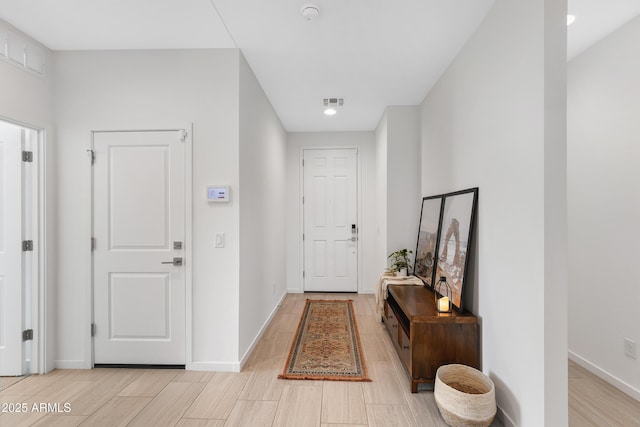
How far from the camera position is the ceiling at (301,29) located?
83.0 inches

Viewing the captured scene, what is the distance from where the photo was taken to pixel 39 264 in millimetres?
2590

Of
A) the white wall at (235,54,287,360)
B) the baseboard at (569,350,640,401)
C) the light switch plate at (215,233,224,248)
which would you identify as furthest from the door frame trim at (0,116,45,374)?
the baseboard at (569,350,640,401)

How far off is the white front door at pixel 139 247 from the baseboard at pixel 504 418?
2351 millimetres

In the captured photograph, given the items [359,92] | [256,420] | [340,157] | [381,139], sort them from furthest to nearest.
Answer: [340,157] < [381,139] < [359,92] < [256,420]

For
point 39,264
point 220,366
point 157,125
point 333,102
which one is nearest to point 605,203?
point 333,102

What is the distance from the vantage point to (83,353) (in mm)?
2695

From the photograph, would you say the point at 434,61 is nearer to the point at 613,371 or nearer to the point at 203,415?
the point at 613,371

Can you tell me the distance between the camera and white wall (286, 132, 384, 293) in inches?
203

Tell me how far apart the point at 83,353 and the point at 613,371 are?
13.6 feet

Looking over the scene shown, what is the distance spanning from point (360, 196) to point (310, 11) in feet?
10.9

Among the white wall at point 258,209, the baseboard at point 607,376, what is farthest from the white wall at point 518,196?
the white wall at point 258,209

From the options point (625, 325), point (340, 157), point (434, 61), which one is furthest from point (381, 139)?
point (625, 325)

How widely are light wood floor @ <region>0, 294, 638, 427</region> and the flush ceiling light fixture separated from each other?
2.80 meters

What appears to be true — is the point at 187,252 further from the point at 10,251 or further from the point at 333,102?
the point at 333,102
